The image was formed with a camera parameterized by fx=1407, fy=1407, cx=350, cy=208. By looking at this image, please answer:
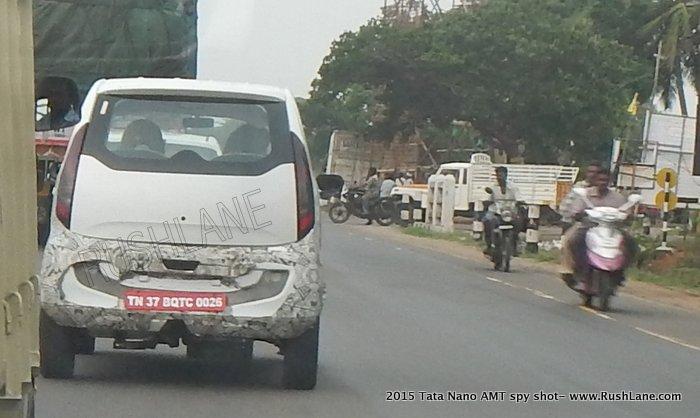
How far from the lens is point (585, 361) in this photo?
1111 cm

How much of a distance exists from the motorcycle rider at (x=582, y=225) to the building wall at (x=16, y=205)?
11782mm

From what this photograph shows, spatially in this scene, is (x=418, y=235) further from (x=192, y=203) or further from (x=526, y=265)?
(x=192, y=203)

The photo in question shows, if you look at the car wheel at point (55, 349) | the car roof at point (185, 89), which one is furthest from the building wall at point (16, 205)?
the car wheel at point (55, 349)

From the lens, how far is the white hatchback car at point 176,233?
26.8 feet

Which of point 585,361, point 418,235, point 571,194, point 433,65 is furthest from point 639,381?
point 433,65

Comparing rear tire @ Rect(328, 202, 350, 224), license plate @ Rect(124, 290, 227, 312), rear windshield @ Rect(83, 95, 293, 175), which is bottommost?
rear tire @ Rect(328, 202, 350, 224)

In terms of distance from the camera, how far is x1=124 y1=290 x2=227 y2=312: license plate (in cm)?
815

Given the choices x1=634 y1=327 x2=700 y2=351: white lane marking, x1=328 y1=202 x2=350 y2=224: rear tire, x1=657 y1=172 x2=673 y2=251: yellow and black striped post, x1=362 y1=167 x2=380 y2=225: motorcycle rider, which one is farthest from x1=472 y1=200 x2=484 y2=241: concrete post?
x1=634 y1=327 x2=700 y2=351: white lane marking

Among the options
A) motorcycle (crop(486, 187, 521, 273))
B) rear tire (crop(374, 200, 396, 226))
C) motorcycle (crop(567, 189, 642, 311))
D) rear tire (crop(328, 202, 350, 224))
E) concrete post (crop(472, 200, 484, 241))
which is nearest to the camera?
motorcycle (crop(567, 189, 642, 311))

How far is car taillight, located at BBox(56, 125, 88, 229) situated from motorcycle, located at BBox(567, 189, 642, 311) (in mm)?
8521

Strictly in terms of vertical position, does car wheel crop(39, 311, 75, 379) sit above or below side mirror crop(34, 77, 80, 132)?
below

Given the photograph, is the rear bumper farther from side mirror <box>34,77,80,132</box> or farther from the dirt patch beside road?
the dirt patch beside road

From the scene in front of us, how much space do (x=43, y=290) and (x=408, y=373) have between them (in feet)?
9.50

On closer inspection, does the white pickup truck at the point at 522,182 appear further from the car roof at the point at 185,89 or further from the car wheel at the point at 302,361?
the car roof at the point at 185,89
